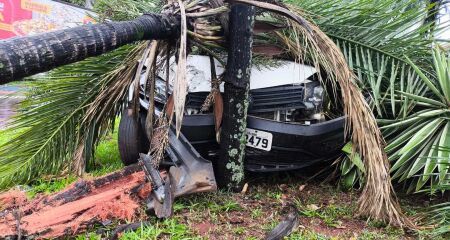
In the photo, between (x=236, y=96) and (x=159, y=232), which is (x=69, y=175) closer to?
(x=159, y=232)

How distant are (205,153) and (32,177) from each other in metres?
1.45

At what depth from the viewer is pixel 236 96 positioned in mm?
2959

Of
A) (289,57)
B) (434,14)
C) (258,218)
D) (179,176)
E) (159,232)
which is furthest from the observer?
(434,14)

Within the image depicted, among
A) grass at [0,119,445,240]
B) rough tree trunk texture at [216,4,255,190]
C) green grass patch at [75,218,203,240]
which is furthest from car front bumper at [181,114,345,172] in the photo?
green grass patch at [75,218,203,240]

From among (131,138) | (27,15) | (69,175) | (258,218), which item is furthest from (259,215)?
(27,15)

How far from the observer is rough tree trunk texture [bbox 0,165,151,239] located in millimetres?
2344

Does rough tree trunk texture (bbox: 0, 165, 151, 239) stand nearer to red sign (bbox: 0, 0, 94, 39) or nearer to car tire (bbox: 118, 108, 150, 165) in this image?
car tire (bbox: 118, 108, 150, 165)

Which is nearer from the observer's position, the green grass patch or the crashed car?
the green grass patch

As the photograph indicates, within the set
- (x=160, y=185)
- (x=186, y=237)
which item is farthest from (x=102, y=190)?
(x=186, y=237)

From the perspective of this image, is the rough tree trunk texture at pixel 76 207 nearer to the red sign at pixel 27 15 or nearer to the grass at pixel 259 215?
the grass at pixel 259 215

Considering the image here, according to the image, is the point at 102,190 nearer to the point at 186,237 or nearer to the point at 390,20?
the point at 186,237

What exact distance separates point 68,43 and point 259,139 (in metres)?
1.55

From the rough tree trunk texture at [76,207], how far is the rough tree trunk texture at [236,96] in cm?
62

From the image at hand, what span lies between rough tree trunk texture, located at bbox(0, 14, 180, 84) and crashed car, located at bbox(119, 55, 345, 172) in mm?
655
